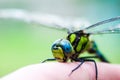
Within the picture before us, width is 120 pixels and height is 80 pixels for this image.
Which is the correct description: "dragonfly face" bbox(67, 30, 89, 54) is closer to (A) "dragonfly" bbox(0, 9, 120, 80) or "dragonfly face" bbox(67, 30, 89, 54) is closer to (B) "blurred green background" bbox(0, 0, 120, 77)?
(A) "dragonfly" bbox(0, 9, 120, 80)

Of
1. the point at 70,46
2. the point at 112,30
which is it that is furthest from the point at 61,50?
the point at 112,30

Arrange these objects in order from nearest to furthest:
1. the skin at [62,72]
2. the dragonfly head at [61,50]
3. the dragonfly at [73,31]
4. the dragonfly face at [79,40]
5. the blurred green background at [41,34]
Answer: the skin at [62,72] → the dragonfly head at [61,50] → the dragonfly at [73,31] → the dragonfly face at [79,40] → the blurred green background at [41,34]

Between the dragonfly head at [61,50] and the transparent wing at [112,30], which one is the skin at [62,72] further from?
the transparent wing at [112,30]

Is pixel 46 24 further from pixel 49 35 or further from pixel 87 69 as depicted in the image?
pixel 49 35

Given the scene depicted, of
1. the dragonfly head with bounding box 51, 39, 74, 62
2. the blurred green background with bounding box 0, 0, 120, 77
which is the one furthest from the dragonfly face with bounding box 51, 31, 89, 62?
the blurred green background with bounding box 0, 0, 120, 77

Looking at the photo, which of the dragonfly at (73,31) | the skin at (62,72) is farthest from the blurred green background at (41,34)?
the skin at (62,72)
